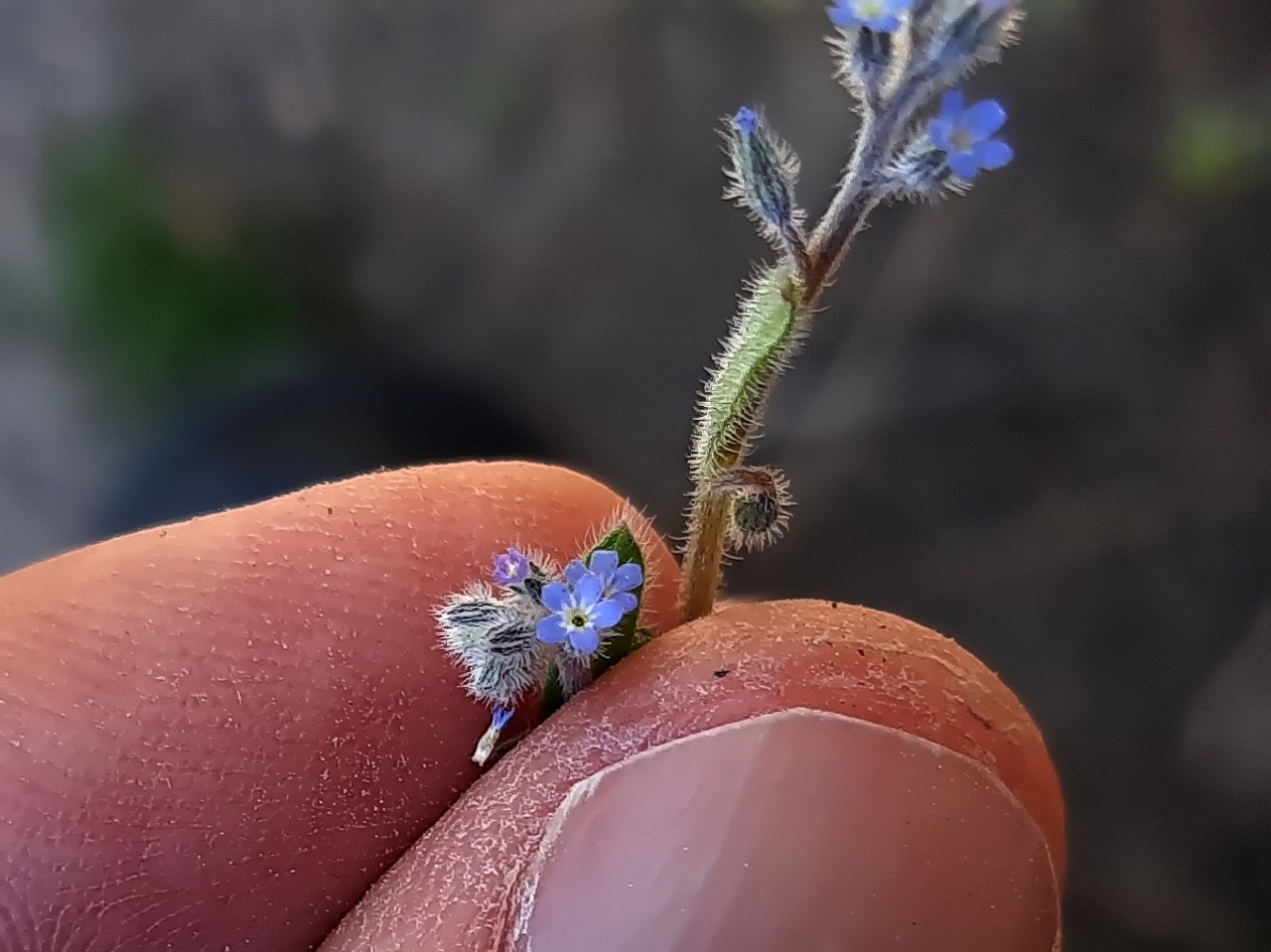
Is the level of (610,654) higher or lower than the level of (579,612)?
lower

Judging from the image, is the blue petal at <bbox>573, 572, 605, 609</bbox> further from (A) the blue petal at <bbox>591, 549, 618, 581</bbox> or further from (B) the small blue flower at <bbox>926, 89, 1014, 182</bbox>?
(B) the small blue flower at <bbox>926, 89, 1014, 182</bbox>

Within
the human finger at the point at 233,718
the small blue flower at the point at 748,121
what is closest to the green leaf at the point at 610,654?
the human finger at the point at 233,718

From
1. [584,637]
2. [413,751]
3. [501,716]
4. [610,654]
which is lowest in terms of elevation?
[413,751]

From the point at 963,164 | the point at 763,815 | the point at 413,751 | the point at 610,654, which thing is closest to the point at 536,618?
the point at 610,654

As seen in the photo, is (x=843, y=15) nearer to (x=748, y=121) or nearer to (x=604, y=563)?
(x=748, y=121)

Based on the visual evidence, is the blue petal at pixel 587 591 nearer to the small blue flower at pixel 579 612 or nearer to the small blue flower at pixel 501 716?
the small blue flower at pixel 579 612

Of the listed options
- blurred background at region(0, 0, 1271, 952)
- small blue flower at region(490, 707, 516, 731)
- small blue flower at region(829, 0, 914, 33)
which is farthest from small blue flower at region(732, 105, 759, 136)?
blurred background at region(0, 0, 1271, 952)
